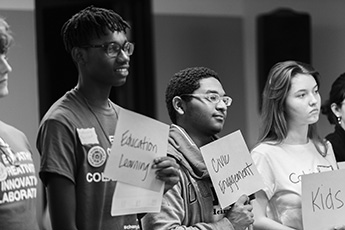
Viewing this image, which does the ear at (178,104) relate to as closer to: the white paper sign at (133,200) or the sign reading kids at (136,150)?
the sign reading kids at (136,150)

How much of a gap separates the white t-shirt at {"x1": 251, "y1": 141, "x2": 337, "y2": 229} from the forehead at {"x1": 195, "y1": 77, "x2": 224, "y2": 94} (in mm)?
372

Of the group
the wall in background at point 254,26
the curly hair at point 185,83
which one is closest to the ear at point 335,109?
the curly hair at point 185,83

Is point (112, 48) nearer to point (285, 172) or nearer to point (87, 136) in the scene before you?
point (87, 136)

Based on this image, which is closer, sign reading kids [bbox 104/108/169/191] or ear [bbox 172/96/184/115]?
sign reading kids [bbox 104/108/169/191]

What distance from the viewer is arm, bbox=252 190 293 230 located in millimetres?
2902

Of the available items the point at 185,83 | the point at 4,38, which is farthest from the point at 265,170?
the point at 4,38

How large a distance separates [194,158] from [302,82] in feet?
1.95

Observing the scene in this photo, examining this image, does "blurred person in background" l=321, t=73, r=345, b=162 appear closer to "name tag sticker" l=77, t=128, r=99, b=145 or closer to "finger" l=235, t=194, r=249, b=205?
"finger" l=235, t=194, r=249, b=205

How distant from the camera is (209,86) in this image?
275 cm

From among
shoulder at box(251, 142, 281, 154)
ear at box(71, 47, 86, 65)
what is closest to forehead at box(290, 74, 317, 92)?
shoulder at box(251, 142, 281, 154)

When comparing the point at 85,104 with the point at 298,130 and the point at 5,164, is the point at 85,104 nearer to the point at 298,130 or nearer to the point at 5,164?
the point at 5,164

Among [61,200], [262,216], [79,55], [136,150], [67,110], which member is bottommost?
[262,216]

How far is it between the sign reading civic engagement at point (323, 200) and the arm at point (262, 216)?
0.10 metres

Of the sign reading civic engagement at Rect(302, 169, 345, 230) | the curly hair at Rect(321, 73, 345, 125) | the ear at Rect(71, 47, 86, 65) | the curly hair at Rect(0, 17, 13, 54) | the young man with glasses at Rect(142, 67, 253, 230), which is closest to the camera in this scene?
the curly hair at Rect(0, 17, 13, 54)
